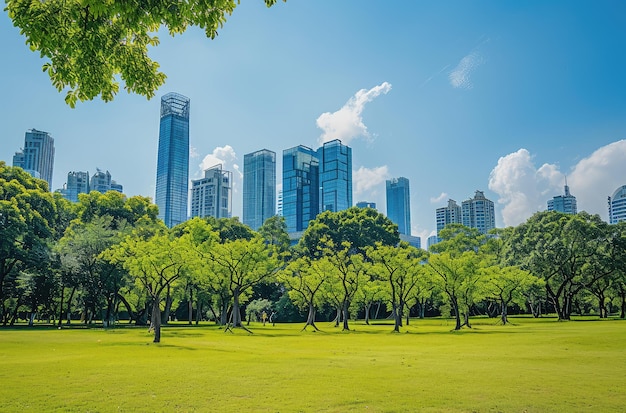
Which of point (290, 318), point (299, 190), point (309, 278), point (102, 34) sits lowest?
point (290, 318)

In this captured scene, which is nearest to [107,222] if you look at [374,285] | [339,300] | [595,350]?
[339,300]

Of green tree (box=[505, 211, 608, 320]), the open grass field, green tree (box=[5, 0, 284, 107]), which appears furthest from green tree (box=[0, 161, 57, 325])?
green tree (box=[505, 211, 608, 320])

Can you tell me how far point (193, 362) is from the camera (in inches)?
696

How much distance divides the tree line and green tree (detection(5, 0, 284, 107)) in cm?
2560

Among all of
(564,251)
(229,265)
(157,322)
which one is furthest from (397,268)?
(157,322)

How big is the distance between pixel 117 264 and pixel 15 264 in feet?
37.7

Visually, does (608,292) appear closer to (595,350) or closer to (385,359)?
(595,350)

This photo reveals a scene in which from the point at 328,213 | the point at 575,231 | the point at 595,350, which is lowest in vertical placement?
the point at 595,350

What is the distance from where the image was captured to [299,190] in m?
186

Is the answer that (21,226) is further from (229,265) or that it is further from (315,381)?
(315,381)

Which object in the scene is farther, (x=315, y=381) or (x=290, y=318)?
(x=290, y=318)

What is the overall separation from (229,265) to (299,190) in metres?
143

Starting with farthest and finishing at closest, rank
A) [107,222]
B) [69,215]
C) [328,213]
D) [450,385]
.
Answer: [328,213] < [69,215] < [107,222] < [450,385]

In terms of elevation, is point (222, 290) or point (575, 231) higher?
point (575, 231)
